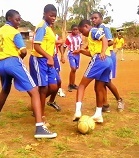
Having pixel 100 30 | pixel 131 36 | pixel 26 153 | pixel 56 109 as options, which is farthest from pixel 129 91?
pixel 131 36

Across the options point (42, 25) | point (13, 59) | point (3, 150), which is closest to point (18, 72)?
point (13, 59)

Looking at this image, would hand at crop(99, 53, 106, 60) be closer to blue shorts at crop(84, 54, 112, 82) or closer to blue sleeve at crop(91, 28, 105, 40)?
blue shorts at crop(84, 54, 112, 82)

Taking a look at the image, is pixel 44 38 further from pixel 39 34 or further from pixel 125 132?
pixel 125 132

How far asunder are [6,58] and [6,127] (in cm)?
121

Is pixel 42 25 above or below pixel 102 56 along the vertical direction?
above

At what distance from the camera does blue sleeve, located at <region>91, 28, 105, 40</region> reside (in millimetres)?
5430

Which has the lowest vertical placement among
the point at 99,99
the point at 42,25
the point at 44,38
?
the point at 99,99

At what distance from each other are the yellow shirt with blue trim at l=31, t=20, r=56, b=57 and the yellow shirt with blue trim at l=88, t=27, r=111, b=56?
0.64m

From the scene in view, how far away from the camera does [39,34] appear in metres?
5.20

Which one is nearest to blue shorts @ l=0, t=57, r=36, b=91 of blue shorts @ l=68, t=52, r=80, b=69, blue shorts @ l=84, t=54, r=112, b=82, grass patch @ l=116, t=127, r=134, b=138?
blue shorts @ l=84, t=54, r=112, b=82

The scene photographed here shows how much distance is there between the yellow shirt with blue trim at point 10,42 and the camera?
4.87m

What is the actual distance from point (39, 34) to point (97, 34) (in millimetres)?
954

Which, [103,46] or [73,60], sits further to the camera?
[73,60]

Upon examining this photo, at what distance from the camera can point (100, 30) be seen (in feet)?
18.0
